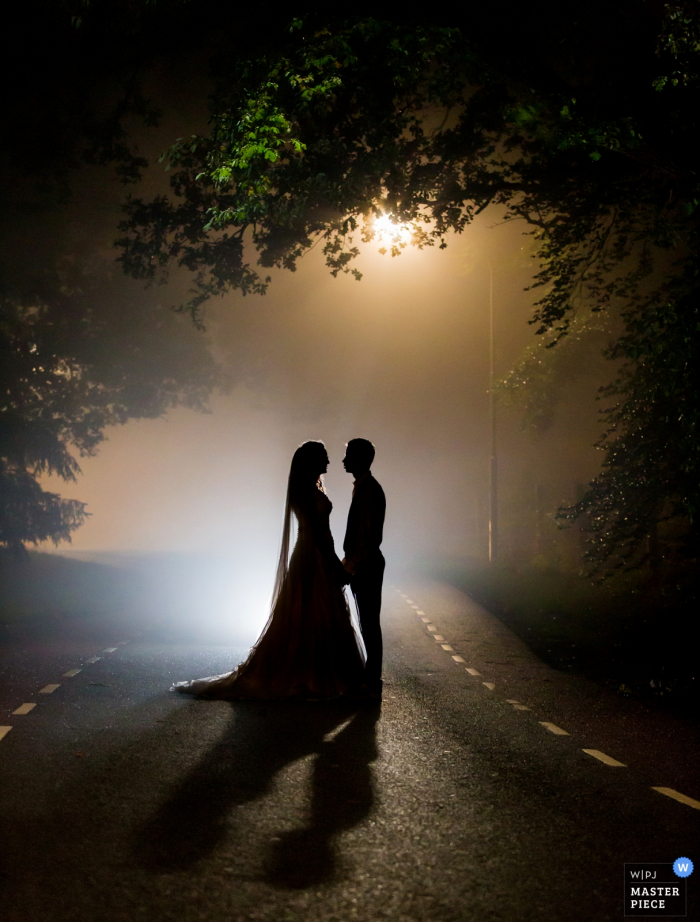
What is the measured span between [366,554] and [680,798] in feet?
13.5

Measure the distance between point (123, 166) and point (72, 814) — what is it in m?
12.2

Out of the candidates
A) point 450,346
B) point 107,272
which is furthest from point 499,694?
point 450,346

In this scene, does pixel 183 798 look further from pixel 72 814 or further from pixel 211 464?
pixel 211 464

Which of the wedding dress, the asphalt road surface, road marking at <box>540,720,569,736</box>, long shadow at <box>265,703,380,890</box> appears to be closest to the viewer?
the asphalt road surface

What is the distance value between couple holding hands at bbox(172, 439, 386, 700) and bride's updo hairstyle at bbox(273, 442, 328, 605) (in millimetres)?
10

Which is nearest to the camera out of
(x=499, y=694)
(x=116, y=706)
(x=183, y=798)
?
(x=183, y=798)

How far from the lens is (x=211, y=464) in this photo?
102 m

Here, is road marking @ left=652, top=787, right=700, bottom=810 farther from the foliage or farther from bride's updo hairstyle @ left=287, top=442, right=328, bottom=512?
the foliage

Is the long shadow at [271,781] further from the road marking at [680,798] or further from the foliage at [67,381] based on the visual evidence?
the foliage at [67,381]

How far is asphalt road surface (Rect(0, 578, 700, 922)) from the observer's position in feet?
13.2

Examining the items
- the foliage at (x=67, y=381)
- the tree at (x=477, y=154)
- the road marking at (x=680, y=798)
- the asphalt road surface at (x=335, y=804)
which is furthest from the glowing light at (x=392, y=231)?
the foliage at (x=67, y=381)

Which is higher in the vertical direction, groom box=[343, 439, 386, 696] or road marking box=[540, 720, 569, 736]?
groom box=[343, 439, 386, 696]

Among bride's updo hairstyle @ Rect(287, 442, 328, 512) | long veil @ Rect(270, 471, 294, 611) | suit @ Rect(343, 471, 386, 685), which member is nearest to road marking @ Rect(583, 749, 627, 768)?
suit @ Rect(343, 471, 386, 685)

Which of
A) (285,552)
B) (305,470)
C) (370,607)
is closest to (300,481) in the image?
(305,470)
